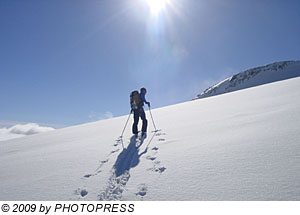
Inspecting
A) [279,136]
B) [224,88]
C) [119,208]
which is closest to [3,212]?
[119,208]

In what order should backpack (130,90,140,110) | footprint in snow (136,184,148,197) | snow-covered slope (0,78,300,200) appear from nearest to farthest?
snow-covered slope (0,78,300,200) → footprint in snow (136,184,148,197) → backpack (130,90,140,110)

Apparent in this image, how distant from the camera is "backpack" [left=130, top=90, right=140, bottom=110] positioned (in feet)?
21.1

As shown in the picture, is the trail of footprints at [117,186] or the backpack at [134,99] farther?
the backpack at [134,99]

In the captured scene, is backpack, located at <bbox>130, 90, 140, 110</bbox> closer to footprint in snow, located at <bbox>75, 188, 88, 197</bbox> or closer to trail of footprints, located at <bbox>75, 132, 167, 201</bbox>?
trail of footprints, located at <bbox>75, 132, 167, 201</bbox>

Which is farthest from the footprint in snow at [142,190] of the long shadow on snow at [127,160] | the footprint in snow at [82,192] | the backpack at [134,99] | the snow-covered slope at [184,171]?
the backpack at [134,99]

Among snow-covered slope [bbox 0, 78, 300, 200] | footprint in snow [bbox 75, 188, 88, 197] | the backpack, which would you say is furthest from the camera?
the backpack

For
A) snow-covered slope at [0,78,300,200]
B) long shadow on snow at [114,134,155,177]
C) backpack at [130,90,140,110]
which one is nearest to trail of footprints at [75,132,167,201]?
snow-covered slope at [0,78,300,200]

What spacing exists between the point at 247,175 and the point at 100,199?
2.18 m

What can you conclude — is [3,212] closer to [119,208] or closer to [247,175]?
[119,208]

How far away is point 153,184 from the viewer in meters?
2.52

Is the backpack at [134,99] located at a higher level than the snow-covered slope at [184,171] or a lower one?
higher

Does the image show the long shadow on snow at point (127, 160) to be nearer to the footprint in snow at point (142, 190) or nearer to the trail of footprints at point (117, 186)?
the trail of footprints at point (117, 186)

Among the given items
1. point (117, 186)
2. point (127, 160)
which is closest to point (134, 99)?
point (127, 160)

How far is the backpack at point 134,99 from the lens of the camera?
642 cm
